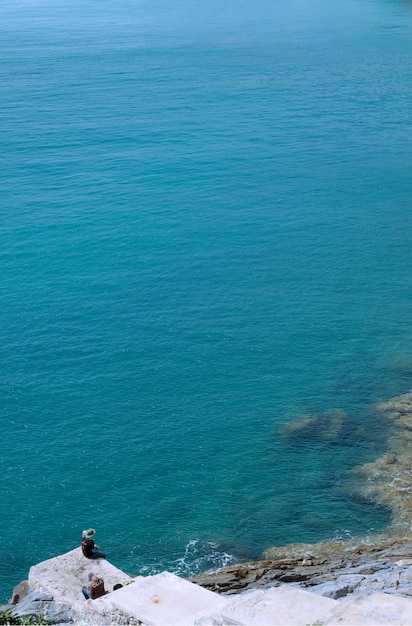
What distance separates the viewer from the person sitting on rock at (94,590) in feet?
84.3

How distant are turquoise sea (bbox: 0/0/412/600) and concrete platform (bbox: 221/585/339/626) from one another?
1309cm

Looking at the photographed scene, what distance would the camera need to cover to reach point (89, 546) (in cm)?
2841

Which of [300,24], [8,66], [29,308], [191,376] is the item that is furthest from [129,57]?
[191,376]

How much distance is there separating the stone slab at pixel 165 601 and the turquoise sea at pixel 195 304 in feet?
31.6

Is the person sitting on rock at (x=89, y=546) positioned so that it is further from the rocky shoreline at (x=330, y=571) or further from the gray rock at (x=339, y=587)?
the gray rock at (x=339, y=587)

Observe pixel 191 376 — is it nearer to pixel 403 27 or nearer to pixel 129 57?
pixel 129 57

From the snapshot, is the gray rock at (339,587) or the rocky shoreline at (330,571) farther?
the rocky shoreline at (330,571)

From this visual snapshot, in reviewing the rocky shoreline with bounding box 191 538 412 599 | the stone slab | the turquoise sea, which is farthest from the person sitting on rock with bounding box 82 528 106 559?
the turquoise sea

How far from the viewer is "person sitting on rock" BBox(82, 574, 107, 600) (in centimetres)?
2570

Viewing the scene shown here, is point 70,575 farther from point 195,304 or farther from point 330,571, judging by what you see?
point 195,304

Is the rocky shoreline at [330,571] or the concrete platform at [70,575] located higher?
the concrete platform at [70,575]

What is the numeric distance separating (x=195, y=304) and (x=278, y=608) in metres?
36.4

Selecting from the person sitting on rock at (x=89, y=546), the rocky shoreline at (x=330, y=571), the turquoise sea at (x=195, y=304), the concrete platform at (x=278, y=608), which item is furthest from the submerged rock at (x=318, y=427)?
the concrete platform at (x=278, y=608)

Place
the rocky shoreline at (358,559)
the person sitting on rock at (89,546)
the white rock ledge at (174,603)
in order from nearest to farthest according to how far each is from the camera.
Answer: the white rock ledge at (174,603)
the rocky shoreline at (358,559)
the person sitting on rock at (89,546)
